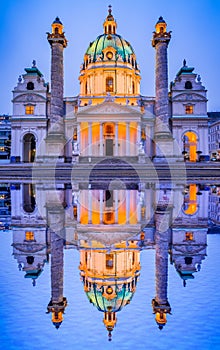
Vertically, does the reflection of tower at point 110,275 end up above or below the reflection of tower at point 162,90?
below

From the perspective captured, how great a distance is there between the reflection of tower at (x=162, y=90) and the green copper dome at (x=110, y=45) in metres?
13.1

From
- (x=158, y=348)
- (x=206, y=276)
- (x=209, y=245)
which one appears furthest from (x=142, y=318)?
(x=209, y=245)

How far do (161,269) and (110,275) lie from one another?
64cm

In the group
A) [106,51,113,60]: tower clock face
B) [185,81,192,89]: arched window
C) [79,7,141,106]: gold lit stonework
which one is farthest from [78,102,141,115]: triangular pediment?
[106,51,113,60]: tower clock face

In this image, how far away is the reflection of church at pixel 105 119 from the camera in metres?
50.4

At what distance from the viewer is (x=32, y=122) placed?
55.4m

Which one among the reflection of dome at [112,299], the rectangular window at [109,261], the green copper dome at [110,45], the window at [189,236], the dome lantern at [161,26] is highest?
the green copper dome at [110,45]

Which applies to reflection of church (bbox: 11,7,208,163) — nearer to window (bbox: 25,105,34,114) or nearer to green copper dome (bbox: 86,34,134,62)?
window (bbox: 25,105,34,114)

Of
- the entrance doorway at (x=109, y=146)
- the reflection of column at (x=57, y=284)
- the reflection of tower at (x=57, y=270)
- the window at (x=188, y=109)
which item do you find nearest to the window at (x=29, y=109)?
the entrance doorway at (x=109, y=146)

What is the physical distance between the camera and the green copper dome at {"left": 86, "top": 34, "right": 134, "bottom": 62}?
62812 millimetres

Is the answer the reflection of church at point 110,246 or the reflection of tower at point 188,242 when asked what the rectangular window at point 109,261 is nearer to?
the reflection of church at point 110,246

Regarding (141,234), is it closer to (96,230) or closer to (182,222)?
(96,230)

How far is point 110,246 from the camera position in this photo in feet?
15.5

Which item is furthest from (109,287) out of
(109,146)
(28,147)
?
(28,147)
